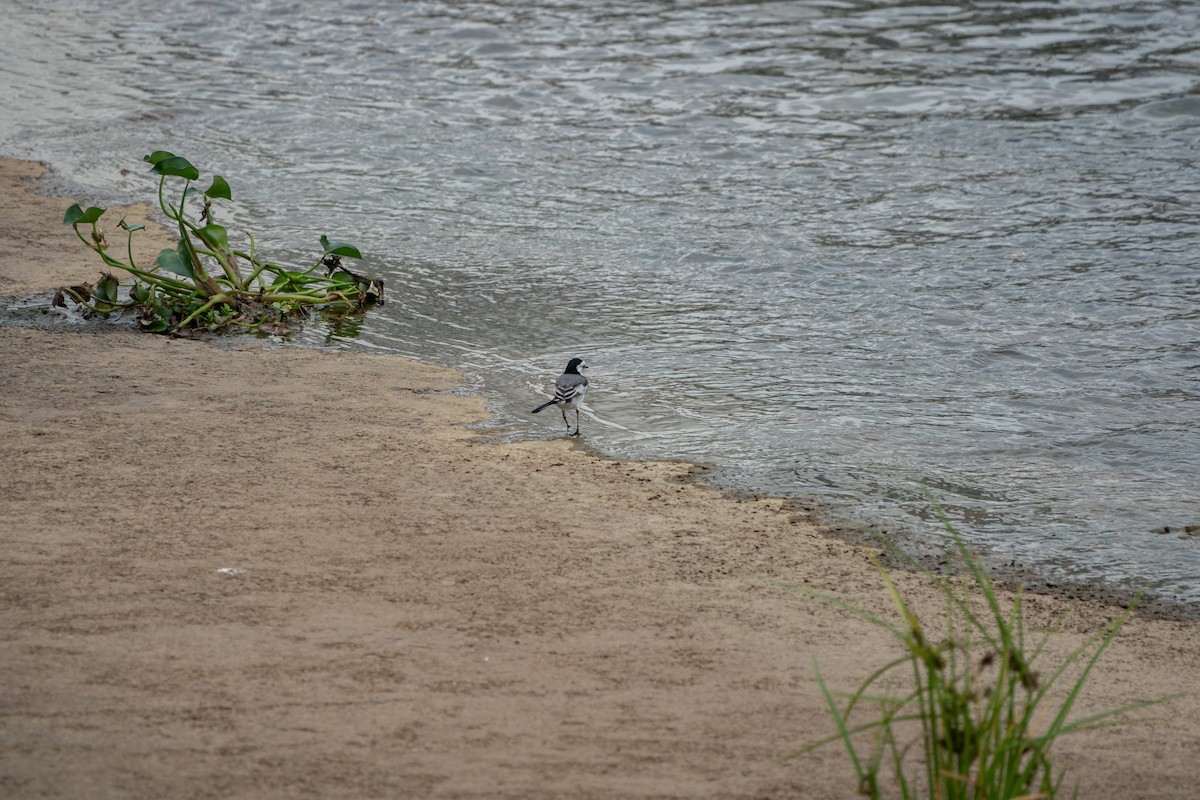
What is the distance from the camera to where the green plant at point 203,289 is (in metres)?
7.43

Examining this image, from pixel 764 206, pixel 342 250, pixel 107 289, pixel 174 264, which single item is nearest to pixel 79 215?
pixel 107 289

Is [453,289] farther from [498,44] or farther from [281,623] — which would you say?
[498,44]

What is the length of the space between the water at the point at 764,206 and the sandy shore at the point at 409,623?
0.77 m

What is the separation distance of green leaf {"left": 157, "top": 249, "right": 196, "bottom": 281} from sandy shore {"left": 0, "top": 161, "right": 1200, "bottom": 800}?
1344 mm

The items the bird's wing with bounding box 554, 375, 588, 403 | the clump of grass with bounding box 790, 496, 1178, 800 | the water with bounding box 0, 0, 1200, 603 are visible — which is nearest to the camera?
the clump of grass with bounding box 790, 496, 1178, 800

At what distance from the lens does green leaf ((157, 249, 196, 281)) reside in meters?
7.47

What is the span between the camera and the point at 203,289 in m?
7.69

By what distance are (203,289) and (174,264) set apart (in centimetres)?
25

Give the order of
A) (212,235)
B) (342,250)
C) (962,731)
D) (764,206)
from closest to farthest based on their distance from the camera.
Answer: (962,731), (212,235), (342,250), (764,206)

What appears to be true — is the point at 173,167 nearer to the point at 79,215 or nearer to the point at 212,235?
the point at 212,235

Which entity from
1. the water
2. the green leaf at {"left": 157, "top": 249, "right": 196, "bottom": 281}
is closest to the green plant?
the green leaf at {"left": 157, "top": 249, "right": 196, "bottom": 281}

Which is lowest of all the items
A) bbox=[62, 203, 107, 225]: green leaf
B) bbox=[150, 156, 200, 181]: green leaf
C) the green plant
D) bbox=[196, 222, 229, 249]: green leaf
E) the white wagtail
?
the white wagtail

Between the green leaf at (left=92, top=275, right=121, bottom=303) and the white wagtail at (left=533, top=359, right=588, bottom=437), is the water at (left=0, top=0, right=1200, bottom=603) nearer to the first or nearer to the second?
the white wagtail at (left=533, top=359, right=588, bottom=437)

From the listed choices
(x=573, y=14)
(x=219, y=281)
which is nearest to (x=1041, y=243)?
(x=219, y=281)
